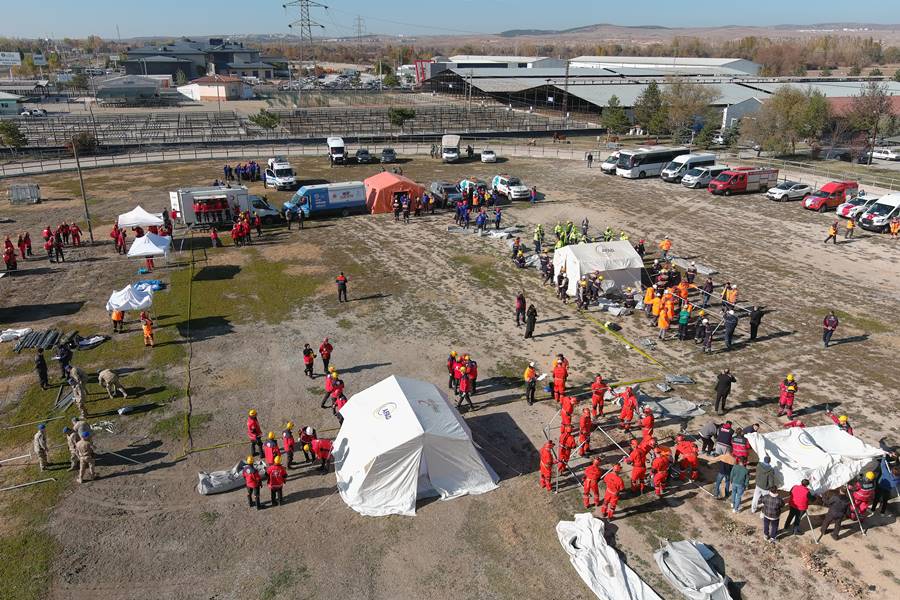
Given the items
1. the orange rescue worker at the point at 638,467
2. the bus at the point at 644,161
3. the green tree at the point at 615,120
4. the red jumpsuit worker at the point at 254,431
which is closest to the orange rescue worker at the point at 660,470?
the orange rescue worker at the point at 638,467

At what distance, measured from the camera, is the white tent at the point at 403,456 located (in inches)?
438

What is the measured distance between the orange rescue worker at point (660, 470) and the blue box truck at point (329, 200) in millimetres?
22532

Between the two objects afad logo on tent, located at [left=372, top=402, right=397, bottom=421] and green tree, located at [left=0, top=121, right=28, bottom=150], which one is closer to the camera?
afad logo on tent, located at [left=372, top=402, right=397, bottom=421]

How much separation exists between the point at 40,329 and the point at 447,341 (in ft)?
41.4

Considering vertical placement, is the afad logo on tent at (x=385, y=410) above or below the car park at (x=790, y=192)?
below

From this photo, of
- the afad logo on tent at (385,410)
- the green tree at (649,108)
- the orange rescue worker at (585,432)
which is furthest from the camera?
the green tree at (649,108)

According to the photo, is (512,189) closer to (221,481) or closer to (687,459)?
(687,459)

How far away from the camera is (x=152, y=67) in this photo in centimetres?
12406

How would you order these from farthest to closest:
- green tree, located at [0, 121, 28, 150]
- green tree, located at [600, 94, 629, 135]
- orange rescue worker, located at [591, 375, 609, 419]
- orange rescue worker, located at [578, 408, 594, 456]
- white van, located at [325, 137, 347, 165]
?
green tree, located at [600, 94, 629, 135]
green tree, located at [0, 121, 28, 150]
white van, located at [325, 137, 347, 165]
orange rescue worker, located at [591, 375, 609, 419]
orange rescue worker, located at [578, 408, 594, 456]

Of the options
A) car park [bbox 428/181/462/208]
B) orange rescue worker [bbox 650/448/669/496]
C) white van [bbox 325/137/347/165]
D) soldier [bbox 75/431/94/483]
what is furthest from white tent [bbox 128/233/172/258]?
white van [bbox 325/137/347/165]

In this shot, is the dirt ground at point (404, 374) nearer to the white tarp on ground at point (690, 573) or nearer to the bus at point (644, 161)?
the white tarp on ground at point (690, 573)

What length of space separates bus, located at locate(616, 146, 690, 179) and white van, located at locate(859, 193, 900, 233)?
13.2m

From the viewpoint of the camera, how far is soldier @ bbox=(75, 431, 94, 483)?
1166 centimetres

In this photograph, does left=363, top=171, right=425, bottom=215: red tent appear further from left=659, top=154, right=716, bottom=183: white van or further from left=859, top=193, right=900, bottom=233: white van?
left=859, top=193, right=900, bottom=233: white van
